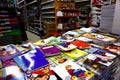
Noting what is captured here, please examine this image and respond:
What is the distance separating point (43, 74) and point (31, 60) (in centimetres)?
16

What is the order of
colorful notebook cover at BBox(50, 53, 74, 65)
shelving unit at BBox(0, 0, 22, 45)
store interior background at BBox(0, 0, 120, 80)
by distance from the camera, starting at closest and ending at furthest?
colorful notebook cover at BBox(50, 53, 74, 65) < store interior background at BBox(0, 0, 120, 80) < shelving unit at BBox(0, 0, 22, 45)

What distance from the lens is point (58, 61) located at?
0.89 m

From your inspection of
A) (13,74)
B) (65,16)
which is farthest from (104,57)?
(65,16)

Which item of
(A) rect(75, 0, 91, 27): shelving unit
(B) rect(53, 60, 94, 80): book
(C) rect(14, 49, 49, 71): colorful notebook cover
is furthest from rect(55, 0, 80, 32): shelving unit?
(B) rect(53, 60, 94, 80): book

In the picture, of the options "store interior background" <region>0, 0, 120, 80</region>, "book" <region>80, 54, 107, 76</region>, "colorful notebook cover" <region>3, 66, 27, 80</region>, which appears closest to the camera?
"colorful notebook cover" <region>3, 66, 27, 80</region>

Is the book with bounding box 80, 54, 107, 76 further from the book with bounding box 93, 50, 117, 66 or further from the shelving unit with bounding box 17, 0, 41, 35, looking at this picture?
the shelving unit with bounding box 17, 0, 41, 35

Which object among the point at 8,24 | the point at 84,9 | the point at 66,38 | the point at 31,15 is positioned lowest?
the point at 66,38

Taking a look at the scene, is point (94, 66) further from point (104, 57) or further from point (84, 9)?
point (84, 9)

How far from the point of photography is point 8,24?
3.23 metres

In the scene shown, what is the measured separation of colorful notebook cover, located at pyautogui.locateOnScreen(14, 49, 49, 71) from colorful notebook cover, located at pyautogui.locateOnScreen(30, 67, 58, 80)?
0.04 m

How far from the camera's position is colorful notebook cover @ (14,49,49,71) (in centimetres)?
79

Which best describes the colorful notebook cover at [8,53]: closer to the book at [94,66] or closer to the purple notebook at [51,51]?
the purple notebook at [51,51]

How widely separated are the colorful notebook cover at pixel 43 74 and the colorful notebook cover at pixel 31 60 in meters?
0.04

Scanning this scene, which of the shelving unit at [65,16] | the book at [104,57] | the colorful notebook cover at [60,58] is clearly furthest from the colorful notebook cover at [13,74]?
the shelving unit at [65,16]
